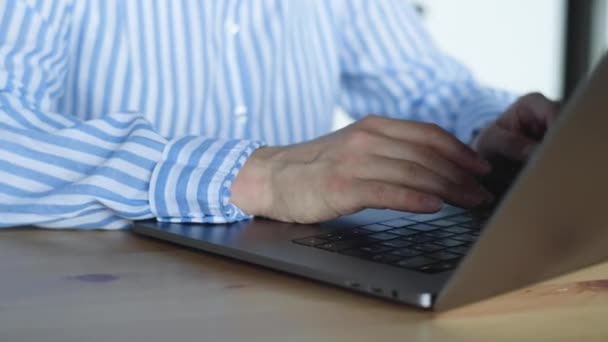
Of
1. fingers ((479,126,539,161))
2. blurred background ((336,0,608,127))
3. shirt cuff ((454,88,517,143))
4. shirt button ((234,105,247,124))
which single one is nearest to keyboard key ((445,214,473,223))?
fingers ((479,126,539,161))

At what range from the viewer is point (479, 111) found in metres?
1.26

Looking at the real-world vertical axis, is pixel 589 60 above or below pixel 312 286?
above

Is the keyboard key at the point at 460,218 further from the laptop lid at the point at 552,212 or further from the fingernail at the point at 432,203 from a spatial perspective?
the laptop lid at the point at 552,212

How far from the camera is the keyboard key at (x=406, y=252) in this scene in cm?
61

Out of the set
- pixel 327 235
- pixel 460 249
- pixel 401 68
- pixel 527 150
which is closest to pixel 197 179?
pixel 327 235

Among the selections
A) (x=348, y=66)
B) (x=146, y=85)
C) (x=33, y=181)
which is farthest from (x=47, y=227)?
(x=348, y=66)

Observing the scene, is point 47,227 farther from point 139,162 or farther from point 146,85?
point 146,85

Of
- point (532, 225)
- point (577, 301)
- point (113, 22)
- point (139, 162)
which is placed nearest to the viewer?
point (532, 225)

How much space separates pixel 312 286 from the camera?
58 centimetres

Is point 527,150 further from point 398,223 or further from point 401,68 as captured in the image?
point 401,68

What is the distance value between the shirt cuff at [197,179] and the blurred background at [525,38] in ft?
6.84

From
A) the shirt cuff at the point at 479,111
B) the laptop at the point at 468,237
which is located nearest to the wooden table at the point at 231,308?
the laptop at the point at 468,237

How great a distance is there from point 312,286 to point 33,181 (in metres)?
0.35

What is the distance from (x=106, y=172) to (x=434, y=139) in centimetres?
29
